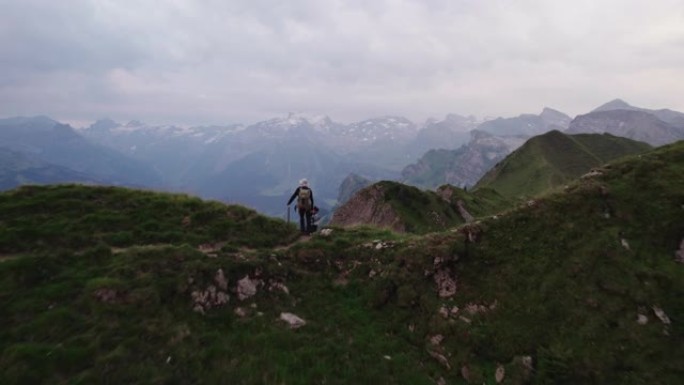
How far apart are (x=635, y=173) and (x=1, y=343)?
2558cm

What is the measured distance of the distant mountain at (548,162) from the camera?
473 ft

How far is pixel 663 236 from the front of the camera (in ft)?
56.3

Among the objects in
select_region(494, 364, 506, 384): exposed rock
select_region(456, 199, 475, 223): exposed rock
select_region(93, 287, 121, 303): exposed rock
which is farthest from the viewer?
select_region(456, 199, 475, 223): exposed rock

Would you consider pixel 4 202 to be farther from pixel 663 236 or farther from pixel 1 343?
pixel 663 236

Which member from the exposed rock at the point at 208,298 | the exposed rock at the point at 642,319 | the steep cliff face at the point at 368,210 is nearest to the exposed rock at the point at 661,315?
the exposed rock at the point at 642,319

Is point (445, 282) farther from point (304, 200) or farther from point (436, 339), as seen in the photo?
point (304, 200)

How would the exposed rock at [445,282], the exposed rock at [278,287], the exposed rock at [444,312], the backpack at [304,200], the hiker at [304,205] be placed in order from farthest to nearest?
the backpack at [304,200]
the hiker at [304,205]
the exposed rock at [278,287]
the exposed rock at [445,282]
the exposed rock at [444,312]

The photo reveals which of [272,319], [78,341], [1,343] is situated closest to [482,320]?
[272,319]

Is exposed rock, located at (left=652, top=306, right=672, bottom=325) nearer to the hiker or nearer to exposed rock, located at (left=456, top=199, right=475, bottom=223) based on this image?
the hiker

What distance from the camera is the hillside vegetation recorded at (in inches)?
537

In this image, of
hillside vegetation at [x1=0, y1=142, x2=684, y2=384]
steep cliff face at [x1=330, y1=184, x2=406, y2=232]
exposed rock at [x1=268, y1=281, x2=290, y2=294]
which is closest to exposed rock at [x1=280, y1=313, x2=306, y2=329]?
hillside vegetation at [x1=0, y1=142, x2=684, y2=384]

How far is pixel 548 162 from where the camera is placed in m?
160

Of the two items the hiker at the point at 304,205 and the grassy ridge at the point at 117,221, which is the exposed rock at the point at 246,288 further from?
the hiker at the point at 304,205

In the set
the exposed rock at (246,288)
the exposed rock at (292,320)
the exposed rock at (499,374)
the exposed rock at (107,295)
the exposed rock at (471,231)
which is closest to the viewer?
the exposed rock at (499,374)
